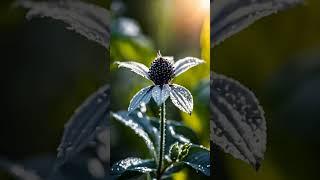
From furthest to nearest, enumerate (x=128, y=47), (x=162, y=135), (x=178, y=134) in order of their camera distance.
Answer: (x=128, y=47) < (x=178, y=134) < (x=162, y=135)

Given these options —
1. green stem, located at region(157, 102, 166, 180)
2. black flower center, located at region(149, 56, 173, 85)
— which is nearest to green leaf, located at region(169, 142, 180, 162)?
green stem, located at region(157, 102, 166, 180)

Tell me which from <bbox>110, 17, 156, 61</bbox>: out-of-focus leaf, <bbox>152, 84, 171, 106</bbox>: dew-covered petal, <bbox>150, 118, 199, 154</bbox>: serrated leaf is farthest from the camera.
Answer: <bbox>110, 17, 156, 61</bbox>: out-of-focus leaf

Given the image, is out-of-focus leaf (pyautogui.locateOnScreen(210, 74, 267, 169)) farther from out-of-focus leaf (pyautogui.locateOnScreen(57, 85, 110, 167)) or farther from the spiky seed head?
out-of-focus leaf (pyautogui.locateOnScreen(57, 85, 110, 167))

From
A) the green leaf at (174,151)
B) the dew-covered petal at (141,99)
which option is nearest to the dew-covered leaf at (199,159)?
the green leaf at (174,151)

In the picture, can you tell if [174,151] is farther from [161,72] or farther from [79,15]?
[79,15]

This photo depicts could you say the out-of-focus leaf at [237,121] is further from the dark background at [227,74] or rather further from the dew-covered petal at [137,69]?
the dew-covered petal at [137,69]

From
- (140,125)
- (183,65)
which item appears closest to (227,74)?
(183,65)
